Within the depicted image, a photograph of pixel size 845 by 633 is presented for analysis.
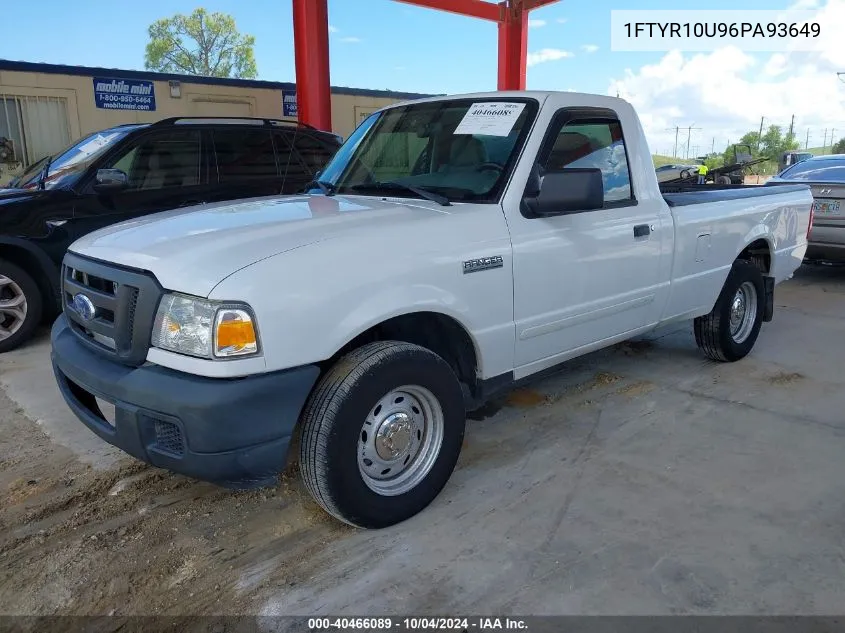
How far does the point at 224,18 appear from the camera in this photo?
61688 millimetres

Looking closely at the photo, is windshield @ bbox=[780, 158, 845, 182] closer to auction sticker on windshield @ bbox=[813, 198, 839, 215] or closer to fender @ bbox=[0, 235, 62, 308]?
auction sticker on windshield @ bbox=[813, 198, 839, 215]

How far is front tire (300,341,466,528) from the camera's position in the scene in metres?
2.52

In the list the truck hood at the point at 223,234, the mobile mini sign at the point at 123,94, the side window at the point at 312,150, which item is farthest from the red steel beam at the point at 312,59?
the truck hood at the point at 223,234

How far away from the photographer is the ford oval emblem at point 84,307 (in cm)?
271

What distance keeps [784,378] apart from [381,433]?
3.48 m

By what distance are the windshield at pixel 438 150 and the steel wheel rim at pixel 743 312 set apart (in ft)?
8.69

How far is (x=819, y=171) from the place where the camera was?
8688mm

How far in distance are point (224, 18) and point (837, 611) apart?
68.8 m

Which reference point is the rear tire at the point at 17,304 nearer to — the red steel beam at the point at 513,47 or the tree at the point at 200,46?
the red steel beam at the point at 513,47

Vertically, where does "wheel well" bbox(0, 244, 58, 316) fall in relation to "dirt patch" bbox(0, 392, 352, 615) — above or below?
above

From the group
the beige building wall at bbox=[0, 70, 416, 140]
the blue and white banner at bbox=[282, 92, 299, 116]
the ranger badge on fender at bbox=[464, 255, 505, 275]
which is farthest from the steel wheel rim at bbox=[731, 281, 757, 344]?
the blue and white banner at bbox=[282, 92, 299, 116]

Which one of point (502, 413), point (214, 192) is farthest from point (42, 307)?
point (502, 413)

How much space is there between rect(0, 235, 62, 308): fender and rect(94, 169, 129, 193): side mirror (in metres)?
0.70

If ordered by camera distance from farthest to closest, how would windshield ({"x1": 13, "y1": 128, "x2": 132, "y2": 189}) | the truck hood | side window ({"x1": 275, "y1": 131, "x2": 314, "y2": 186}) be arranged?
1. side window ({"x1": 275, "y1": 131, "x2": 314, "y2": 186})
2. windshield ({"x1": 13, "y1": 128, "x2": 132, "y2": 189})
3. the truck hood
